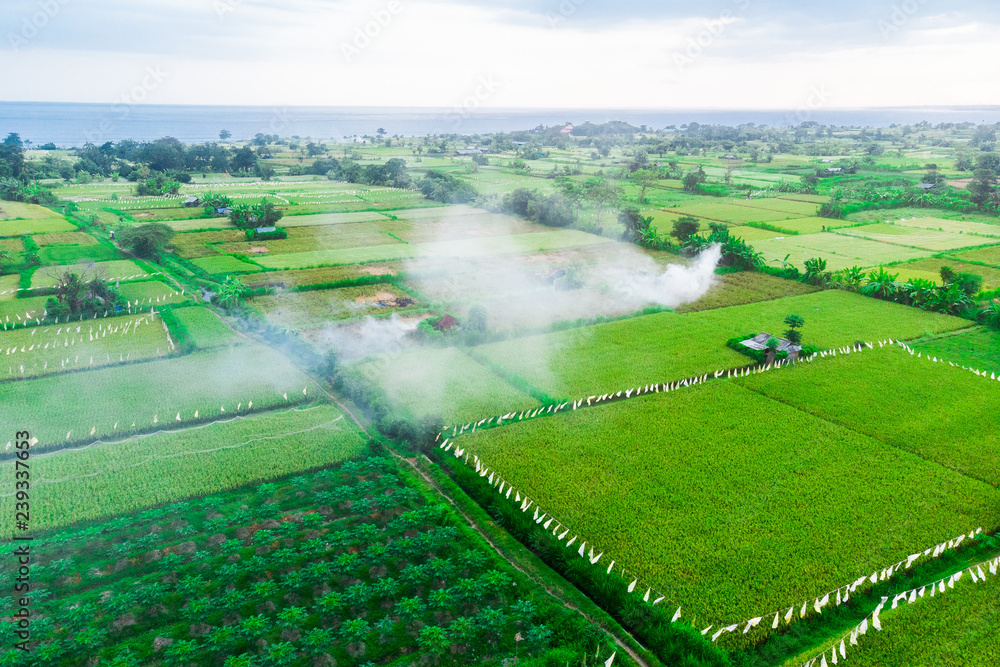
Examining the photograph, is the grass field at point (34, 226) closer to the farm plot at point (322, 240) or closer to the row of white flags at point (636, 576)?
the farm plot at point (322, 240)

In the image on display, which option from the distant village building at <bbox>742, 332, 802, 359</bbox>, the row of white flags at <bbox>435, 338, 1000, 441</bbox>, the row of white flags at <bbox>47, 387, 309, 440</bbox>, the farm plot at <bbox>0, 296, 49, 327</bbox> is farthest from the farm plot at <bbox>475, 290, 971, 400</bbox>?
the farm plot at <bbox>0, 296, 49, 327</bbox>

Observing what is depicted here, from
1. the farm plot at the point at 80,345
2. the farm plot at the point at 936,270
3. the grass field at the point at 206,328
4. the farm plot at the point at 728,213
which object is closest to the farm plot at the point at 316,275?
the grass field at the point at 206,328

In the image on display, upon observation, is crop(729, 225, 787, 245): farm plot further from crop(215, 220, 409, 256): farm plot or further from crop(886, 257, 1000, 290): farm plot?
crop(215, 220, 409, 256): farm plot

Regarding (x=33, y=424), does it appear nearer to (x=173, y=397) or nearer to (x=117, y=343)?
(x=173, y=397)

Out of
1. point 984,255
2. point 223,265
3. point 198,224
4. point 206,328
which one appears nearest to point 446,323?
point 206,328

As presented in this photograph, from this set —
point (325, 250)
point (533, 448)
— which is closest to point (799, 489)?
point (533, 448)

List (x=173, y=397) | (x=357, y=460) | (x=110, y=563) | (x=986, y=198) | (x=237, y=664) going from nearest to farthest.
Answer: (x=237, y=664) → (x=110, y=563) → (x=357, y=460) → (x=173, y=397) → (x=986, y=198)

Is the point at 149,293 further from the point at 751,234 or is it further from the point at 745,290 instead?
the point at 751,234
